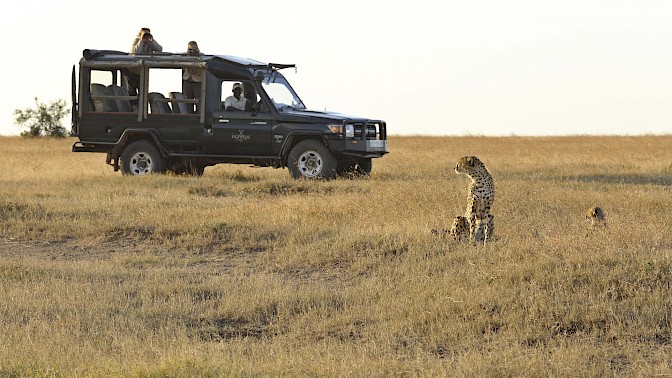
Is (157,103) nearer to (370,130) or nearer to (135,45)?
(135,45)

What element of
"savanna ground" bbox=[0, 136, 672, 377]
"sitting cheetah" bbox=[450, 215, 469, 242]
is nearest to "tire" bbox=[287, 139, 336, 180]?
"savanna ground" bbox=[0, 136, 672, 377]

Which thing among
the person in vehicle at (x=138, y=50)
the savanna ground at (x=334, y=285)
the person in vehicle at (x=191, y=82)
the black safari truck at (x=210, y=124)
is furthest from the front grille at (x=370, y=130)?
the person in vehicle at (x=138, y=50)

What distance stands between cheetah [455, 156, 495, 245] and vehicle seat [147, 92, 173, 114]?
926 centimetres

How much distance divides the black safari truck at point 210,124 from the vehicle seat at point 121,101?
0.02 m

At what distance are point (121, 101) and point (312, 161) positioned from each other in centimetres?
370

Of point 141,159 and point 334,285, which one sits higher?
point 141,159

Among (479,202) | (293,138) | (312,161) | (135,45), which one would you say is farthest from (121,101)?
(479,202)

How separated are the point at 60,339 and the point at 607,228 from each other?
208 inches

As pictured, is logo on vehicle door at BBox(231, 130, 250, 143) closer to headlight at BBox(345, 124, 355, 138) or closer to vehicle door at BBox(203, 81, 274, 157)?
vehicle door at BBox(203, 81, 274, 157)

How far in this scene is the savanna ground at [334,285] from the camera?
20.0 feet

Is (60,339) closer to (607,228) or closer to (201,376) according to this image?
(201,376)

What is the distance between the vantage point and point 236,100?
1739 cm

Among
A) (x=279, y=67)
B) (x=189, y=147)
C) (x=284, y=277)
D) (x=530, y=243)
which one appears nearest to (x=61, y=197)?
(x=189, y=147)

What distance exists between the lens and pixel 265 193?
15.5 metres
